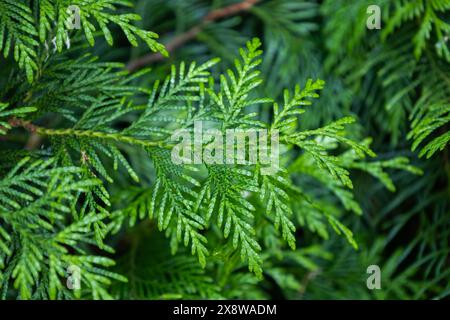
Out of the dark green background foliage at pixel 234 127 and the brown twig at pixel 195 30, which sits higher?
the brown twig at pixel 195 30

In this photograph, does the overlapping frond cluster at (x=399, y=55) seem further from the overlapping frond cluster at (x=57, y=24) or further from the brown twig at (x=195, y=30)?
the overlapping frond cluster at (x=57, y=24)

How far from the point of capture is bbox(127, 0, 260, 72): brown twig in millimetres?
1657

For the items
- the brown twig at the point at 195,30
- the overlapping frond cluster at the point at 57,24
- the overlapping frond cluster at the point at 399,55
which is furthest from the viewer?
the brown twig at the point at 195,30

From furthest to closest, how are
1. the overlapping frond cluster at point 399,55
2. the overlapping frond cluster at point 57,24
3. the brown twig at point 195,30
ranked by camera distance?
the brown twig at point 195,30 → the overlapping frond cluster at point 399,55 → the overlapping frond cluster at point 57,24

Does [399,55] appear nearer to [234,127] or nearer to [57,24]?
[234,127]

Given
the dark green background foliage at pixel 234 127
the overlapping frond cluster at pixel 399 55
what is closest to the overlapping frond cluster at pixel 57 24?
the dark green background foliage at pixel 234 127

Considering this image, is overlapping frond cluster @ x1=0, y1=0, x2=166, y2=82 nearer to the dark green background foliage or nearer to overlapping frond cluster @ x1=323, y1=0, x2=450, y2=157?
the dark green background foliage

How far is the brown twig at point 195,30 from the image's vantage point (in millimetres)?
1657

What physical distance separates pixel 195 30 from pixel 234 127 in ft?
2.58

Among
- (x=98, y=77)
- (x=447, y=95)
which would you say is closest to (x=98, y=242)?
(x=98, y=77)

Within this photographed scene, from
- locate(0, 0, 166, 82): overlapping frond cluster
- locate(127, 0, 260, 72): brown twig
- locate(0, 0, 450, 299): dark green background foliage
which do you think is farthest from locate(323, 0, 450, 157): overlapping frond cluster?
locate(0, 0, 166, 82): overlapping frond cluster

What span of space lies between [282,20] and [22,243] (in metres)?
1.08

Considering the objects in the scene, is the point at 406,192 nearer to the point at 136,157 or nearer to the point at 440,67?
the point at 440,67

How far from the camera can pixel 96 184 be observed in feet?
2.88
